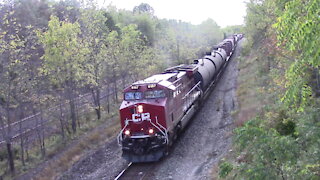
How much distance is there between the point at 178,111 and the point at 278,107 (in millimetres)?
5916

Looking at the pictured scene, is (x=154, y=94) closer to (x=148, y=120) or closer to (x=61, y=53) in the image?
(x=148, y=120)

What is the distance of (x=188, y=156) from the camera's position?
1631 cm

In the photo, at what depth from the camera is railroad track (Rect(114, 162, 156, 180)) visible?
14.2m

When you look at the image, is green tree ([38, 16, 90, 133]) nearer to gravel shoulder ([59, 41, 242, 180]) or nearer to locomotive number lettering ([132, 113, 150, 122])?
gravel shoulder ([59, 41, 242, 180])

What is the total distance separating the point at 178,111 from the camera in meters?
18.3

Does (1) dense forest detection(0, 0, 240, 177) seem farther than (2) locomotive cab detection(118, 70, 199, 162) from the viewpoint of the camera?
Yes

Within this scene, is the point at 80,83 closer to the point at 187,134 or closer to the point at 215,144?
the point at 187,134

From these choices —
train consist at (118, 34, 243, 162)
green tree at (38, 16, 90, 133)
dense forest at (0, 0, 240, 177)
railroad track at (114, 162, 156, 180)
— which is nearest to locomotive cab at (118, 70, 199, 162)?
train consist at (118, 34, 243, 162)

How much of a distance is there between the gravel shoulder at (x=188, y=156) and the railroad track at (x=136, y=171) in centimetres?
29

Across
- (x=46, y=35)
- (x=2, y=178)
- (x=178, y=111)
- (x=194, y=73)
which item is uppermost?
(x=46, y=35)

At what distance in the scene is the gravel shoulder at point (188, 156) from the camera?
14.6 metres

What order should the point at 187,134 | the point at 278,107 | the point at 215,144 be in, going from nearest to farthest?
the point at 278,107 < the point at 215,144 < the point at 187,134

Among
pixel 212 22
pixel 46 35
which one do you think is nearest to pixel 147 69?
pixel 46 35

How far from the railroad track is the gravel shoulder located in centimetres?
Result: 29
